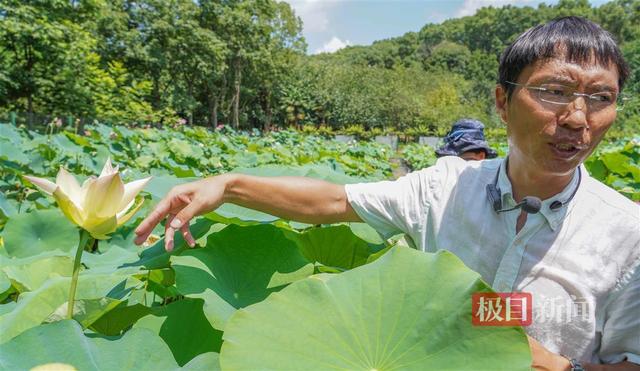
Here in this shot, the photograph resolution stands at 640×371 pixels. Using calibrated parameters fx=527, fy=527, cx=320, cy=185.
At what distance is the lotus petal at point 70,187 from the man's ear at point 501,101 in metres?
0.76

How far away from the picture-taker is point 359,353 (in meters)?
0.56

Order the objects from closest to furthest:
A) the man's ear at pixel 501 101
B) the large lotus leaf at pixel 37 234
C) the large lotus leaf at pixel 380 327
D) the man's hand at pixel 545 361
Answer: the large lotus leaf at pixel 380 327 → the man's hand at pixel 545 361 → the man's ear at pixel 501 101 → the large lotus leaf at pixel 37 234

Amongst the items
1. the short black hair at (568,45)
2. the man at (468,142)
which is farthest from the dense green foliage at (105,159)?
the short black hair at (568,45)

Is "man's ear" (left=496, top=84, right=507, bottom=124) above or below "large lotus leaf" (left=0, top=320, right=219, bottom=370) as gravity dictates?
above

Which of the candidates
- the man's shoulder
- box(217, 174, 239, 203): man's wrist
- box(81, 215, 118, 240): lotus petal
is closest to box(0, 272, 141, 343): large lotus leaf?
box(81, 215, 118, 240): lotus petal

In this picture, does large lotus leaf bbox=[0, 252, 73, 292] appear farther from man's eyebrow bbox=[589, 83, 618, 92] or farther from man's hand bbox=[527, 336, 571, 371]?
man's eyebrow bbox=[589, 83, 618, 92]

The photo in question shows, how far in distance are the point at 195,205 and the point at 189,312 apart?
0.19 meters

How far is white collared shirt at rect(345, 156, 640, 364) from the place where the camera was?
893mm

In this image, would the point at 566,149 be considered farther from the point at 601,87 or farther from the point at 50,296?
the point at 50,296

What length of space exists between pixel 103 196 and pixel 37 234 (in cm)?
93

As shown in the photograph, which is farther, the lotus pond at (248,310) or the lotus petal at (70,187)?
the lotus petal at (70,187)

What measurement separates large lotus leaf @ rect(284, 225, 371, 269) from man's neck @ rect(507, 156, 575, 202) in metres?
0.31

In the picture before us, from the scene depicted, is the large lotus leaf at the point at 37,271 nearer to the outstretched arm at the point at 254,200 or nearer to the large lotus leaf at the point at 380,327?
the outstretched arm at the point at 254,200

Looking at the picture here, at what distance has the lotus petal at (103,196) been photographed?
652 mm
